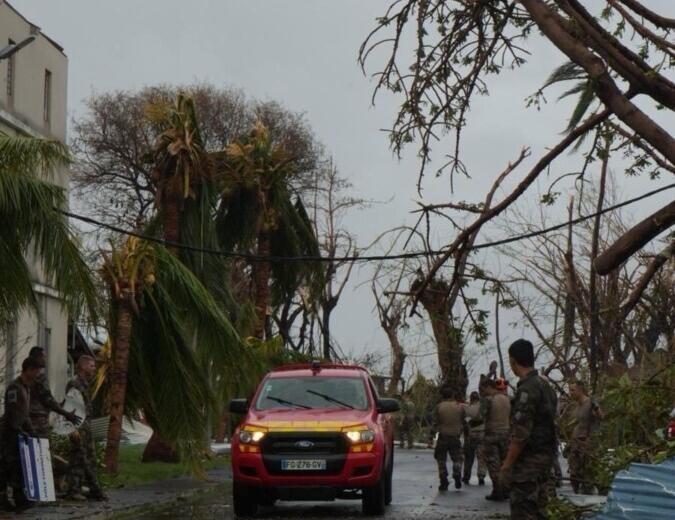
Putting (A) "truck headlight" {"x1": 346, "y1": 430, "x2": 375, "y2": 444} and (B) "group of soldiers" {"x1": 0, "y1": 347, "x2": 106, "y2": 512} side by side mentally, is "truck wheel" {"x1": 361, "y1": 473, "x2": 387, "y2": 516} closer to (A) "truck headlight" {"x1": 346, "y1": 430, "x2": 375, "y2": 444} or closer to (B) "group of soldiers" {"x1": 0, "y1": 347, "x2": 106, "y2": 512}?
(A) "truck headlight" {"x1": 346, "y1": 430, "x2": 375, "y2": 444}

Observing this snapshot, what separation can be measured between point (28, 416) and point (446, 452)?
9.90 metres

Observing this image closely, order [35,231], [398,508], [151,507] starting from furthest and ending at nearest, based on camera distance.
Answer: [398,508] → [151,507] → [35,231]

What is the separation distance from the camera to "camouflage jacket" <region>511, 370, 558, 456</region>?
12242 millimetres

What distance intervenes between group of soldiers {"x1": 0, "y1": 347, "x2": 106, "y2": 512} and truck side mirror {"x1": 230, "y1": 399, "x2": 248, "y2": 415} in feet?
6.10

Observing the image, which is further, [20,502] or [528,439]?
[20,502]

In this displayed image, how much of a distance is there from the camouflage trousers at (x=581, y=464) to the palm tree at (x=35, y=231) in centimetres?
565

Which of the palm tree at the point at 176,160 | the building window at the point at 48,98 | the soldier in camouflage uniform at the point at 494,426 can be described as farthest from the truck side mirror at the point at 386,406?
the building window at the point at 48,98

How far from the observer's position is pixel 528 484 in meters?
12.3

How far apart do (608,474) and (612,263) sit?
2746mm

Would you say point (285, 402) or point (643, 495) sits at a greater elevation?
point (285, 402)

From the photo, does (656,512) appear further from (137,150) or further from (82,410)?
(137,150)

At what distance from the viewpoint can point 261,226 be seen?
36.1m

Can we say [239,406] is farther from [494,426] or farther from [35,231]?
[494,426]

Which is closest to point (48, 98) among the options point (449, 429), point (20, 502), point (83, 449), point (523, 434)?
point (449, 429)
